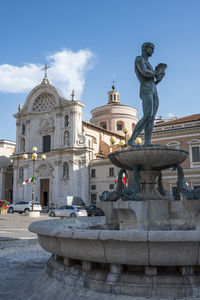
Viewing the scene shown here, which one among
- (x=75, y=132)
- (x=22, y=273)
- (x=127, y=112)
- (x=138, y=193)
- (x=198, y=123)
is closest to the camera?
(x=22, y=273)

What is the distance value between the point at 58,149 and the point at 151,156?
1328 inches

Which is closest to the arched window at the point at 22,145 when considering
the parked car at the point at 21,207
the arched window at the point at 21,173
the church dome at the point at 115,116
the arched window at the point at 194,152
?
the arched window at the point at 21,173

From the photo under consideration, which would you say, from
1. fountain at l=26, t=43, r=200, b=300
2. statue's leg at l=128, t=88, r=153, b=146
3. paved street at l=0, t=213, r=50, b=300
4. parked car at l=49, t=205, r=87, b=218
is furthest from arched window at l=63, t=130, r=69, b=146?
fountain at l=26, t=43, r=200, b=300

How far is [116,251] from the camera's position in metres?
3.57

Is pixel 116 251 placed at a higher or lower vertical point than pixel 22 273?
higher

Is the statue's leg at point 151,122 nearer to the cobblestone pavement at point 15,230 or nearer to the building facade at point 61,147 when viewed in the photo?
the cobblestone pavement at point 15,230

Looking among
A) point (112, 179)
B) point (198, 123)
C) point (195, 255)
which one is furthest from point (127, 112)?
point (195, 255)

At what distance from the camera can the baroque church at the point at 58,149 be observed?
36750mm

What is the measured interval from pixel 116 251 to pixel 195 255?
0.99m

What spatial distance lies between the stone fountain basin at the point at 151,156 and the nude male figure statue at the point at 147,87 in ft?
2.92

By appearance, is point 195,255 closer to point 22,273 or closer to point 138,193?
point 138,193

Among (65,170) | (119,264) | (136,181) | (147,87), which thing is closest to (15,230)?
(136,181)

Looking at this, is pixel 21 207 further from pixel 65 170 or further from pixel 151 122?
pixel 151 122

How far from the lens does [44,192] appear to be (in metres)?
40.3
